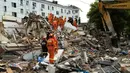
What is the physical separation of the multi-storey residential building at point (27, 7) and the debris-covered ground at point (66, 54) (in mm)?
17368

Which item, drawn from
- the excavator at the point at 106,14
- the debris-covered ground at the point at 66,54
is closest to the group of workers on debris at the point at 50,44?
the debris-covered ground at the point at 66,54

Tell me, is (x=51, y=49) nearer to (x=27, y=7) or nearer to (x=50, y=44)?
(x=50, y=44)

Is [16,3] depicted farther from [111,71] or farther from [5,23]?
[111,71]

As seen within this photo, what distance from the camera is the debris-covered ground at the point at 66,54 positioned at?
13438 millimetres

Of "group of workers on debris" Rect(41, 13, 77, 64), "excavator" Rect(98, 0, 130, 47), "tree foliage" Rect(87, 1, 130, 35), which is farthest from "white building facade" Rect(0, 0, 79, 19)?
"group of workers on debris" Rect(41, 13, 77, 64)

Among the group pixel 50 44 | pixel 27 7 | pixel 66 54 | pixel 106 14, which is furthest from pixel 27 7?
pixel 50 44

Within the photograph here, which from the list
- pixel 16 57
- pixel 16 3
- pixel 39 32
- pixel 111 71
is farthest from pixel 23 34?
pixel 16 3

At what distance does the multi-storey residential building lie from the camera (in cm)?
4734

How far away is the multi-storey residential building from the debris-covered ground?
17.4 m

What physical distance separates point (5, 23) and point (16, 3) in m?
28.0

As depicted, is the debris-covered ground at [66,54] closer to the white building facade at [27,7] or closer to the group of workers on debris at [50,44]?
the group of workers on debris at [50,44]

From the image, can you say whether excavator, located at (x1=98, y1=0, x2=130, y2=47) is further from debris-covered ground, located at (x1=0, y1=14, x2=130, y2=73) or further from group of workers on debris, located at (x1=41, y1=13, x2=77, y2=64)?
group of workers on debris, located at (x1=41, y1=13, x2=77, y2=64)

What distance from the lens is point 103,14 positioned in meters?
25.5

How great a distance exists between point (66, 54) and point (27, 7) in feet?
122
